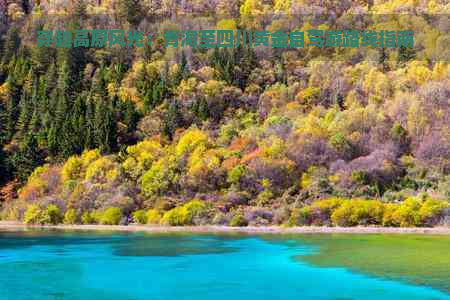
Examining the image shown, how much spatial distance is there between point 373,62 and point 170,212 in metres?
54.4

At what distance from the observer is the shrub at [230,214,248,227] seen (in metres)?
70.2

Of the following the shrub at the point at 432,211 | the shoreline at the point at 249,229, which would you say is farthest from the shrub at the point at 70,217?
the shrub at the point at 432,211

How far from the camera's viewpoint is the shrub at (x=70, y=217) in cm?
7700

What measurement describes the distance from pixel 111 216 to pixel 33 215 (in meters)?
9.68

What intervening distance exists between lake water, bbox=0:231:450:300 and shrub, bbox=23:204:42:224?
69.1 ft

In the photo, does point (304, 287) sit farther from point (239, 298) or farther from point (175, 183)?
point (175, 183)

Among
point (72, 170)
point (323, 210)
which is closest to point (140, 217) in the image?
point (72, 170)

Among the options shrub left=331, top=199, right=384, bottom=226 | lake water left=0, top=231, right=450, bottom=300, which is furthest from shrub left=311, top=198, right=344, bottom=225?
lake water left=0, top=231, right=450, bottom=300

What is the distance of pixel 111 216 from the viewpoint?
248 ft

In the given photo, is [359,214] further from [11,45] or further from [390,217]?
[11,45]

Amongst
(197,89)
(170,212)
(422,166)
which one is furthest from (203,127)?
(422,166)

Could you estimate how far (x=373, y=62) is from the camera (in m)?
111

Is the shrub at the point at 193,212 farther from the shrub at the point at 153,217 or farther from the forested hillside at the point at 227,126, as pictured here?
the shrub at the point at 153,217

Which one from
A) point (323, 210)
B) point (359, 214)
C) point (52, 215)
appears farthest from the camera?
point (52, 215)
